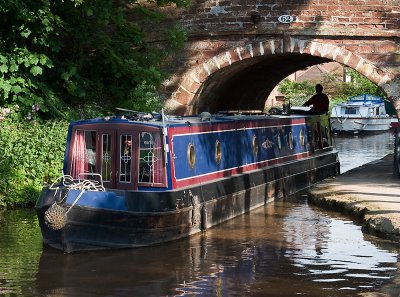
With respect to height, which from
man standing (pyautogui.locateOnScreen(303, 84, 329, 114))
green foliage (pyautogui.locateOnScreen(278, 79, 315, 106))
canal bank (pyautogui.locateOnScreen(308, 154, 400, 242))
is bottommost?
canal bank (pyautogui.locateOnScreen(308, 154, 400, 242))

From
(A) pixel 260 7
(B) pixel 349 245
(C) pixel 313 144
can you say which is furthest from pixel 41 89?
(B) pixel 349 245

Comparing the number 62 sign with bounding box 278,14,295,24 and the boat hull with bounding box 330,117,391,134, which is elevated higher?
the number 62 sign with bounding box 278,14,295,24

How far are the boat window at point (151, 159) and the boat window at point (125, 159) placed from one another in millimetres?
129

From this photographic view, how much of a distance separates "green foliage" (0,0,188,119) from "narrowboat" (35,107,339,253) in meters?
3.44

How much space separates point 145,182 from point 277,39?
6636mm

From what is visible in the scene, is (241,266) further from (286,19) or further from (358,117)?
(358,117)

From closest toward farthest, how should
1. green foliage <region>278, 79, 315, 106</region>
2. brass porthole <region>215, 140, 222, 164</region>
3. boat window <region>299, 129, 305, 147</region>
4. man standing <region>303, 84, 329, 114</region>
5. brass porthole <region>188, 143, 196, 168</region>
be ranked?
brass porthole <region>188, 143, 196, 168</region> < brass porthole <region>215, 140, 222, 164</region> < boat window <region>299, 129, 305, 147</region> < man standing <region>303, 84, 329, 114</region> < green foliage <region>278, 79, 315, 106</region>

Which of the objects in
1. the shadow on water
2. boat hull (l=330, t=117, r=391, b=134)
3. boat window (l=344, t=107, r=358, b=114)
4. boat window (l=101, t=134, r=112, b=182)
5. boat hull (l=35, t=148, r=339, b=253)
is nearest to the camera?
the shadow on water

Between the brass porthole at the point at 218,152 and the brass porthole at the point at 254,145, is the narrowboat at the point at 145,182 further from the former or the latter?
the brass porthole at the point at 254,145

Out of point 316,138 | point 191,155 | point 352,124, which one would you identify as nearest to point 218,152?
point 191,155

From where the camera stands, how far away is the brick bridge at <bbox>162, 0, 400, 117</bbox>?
52.9 ft

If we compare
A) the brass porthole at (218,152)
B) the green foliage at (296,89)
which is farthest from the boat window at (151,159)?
the green foliage at (296,89)

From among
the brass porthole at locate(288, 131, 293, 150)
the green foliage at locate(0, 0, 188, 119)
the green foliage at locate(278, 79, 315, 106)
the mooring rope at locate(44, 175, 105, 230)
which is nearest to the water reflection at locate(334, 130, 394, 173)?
the brass porthole at locate(288, 131, 293, 150)

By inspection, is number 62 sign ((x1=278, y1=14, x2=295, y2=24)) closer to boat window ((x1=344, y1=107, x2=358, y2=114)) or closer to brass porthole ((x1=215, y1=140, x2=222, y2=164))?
brass porthole ((x1=215, y1=140, x2=222, y2=164))
